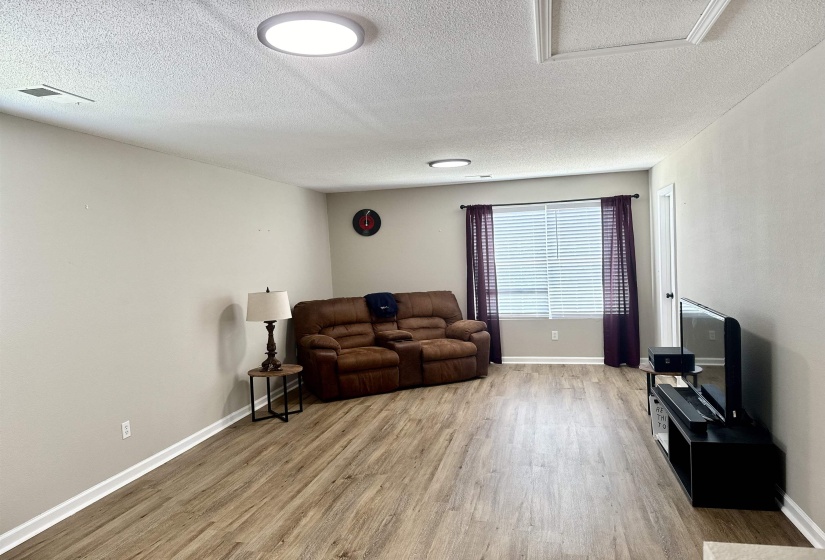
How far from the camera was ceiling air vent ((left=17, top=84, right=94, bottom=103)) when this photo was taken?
254cm

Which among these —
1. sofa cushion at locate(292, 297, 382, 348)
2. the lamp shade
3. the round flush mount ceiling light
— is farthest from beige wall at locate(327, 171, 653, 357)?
the round flush mount ceiling light

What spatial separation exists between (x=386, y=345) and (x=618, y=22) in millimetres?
4585

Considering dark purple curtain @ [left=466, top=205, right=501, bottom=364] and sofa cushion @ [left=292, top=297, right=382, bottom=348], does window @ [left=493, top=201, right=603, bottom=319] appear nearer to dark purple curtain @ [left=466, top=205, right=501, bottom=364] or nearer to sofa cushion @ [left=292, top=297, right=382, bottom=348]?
dark purple curtain @ [left=466, top=205, right=501, bottom=364]

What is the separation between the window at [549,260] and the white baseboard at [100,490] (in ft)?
12.1

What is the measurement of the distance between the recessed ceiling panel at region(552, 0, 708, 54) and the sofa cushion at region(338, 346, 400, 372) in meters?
3.94

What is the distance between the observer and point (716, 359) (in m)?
3.16

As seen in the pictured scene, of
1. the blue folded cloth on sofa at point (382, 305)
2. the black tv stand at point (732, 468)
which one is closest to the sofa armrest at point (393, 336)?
the blue folded cloth on sofa at point (382, 305)

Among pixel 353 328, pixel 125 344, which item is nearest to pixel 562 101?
pixel 125 344

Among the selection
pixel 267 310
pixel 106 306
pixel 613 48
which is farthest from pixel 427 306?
pixel 613 48

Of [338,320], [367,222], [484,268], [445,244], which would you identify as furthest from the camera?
[367,222]

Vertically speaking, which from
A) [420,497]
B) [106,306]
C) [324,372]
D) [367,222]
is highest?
[367,222]

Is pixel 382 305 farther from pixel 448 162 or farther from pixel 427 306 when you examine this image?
pixel 448 162

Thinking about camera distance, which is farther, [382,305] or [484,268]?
[484,268]

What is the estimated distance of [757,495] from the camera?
291 centimetres
